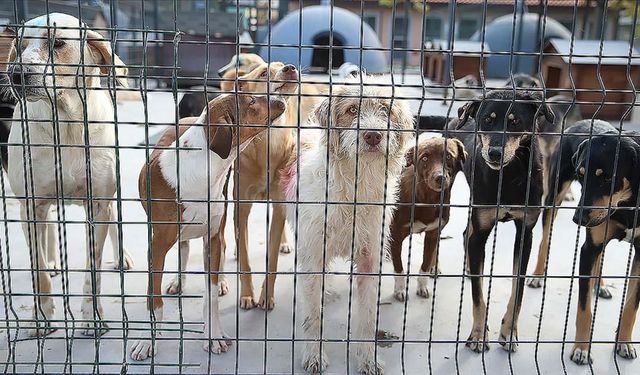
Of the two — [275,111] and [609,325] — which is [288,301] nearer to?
[275,111]

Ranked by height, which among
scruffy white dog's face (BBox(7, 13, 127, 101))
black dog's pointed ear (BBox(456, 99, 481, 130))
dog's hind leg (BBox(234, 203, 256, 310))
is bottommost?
dog's hind leg (BBox(234, 203, 256, 310))

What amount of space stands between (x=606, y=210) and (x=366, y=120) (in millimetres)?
1174

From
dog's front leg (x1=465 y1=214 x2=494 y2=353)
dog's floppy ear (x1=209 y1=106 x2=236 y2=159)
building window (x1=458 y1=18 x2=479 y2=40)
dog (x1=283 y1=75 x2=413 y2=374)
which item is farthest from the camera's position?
building window (x1=458 y1=18 x2=479 y2=40)

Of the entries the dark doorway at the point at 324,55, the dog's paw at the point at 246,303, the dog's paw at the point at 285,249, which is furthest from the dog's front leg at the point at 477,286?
the dark doorway at the point at 324,55

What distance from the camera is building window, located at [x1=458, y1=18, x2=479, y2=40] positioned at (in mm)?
27172

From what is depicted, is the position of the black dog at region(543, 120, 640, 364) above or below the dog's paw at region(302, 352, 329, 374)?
above

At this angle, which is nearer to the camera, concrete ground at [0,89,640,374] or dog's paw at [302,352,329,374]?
concrete ground at [0,89,640,374]

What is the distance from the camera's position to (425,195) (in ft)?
12.6

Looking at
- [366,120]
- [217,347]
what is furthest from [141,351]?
[366,120]

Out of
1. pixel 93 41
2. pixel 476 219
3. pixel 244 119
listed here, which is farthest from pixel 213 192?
pixel 476 219

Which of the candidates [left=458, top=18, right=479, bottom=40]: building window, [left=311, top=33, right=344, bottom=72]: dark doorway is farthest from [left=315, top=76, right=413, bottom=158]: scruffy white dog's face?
[left=458, top=18, right=479, bottom=40]: building window

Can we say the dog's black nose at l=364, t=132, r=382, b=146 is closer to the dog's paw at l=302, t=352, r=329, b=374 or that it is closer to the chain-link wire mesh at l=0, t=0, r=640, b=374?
the chain-link wire mesh at l=0, t=0, r=640, b=374

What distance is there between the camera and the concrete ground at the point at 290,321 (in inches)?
119

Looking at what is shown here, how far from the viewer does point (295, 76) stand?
3.57 metres
